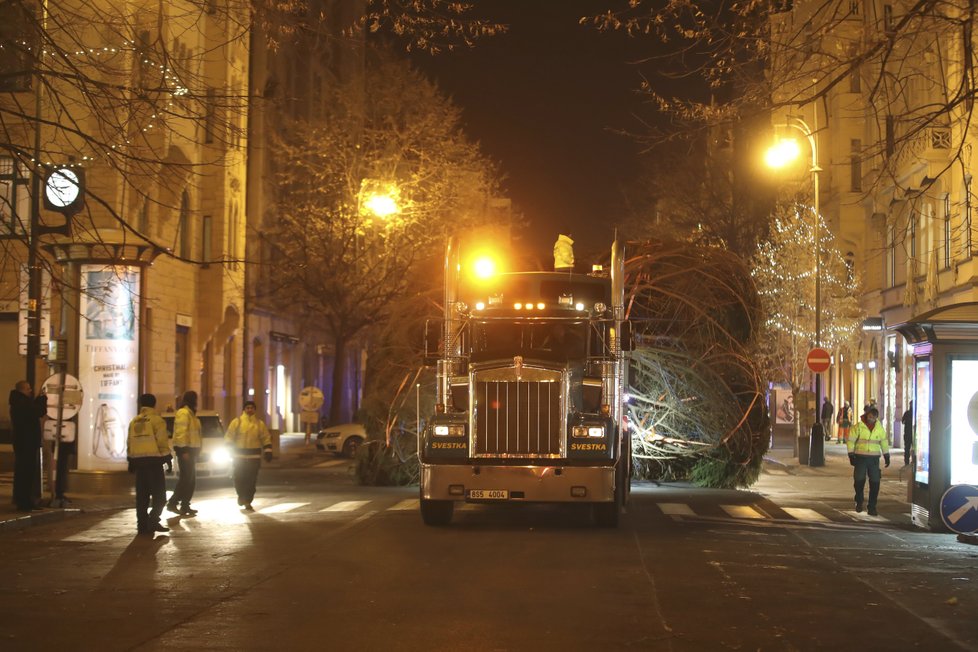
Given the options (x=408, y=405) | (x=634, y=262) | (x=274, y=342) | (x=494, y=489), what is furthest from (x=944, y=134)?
(x=274, y=342)

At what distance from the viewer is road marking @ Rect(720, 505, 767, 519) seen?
19.6 metres

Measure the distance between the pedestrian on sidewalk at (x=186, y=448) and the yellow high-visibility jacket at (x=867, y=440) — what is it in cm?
1059

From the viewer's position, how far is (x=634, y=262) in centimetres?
2347

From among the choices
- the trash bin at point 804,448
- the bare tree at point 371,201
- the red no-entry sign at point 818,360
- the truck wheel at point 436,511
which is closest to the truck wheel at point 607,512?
the truck wheel at point 436,511

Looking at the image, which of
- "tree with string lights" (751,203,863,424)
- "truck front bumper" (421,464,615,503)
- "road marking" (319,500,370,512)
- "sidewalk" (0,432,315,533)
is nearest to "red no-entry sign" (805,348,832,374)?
"tree with string lights" (751,203,863,424)

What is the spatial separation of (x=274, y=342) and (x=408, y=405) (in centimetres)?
2863

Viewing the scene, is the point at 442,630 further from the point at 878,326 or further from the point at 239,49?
the point at 239,49

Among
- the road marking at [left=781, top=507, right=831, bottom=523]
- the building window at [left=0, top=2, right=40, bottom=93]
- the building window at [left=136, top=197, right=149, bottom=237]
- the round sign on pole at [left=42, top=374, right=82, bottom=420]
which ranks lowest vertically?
the road marking at [left=781, top=507, right=831, bottom=523]

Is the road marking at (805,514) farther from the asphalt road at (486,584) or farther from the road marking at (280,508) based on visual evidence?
the road marking at (280,508)

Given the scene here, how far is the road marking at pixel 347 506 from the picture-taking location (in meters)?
20.2

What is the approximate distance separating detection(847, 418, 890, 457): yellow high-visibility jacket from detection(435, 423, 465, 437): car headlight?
7.59m

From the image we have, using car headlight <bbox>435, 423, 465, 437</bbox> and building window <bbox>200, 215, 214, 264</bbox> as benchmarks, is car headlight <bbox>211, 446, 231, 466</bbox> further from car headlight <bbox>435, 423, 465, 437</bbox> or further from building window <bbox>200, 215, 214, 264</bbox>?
building window <bbox>200, 215, 214, 264</bbox>

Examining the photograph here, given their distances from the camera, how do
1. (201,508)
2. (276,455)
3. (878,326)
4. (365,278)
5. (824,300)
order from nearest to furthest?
1. (201,508)
2. (878,326)
3. (276,455)
4. (365,278)
5. (824,300)

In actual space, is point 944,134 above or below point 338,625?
above
